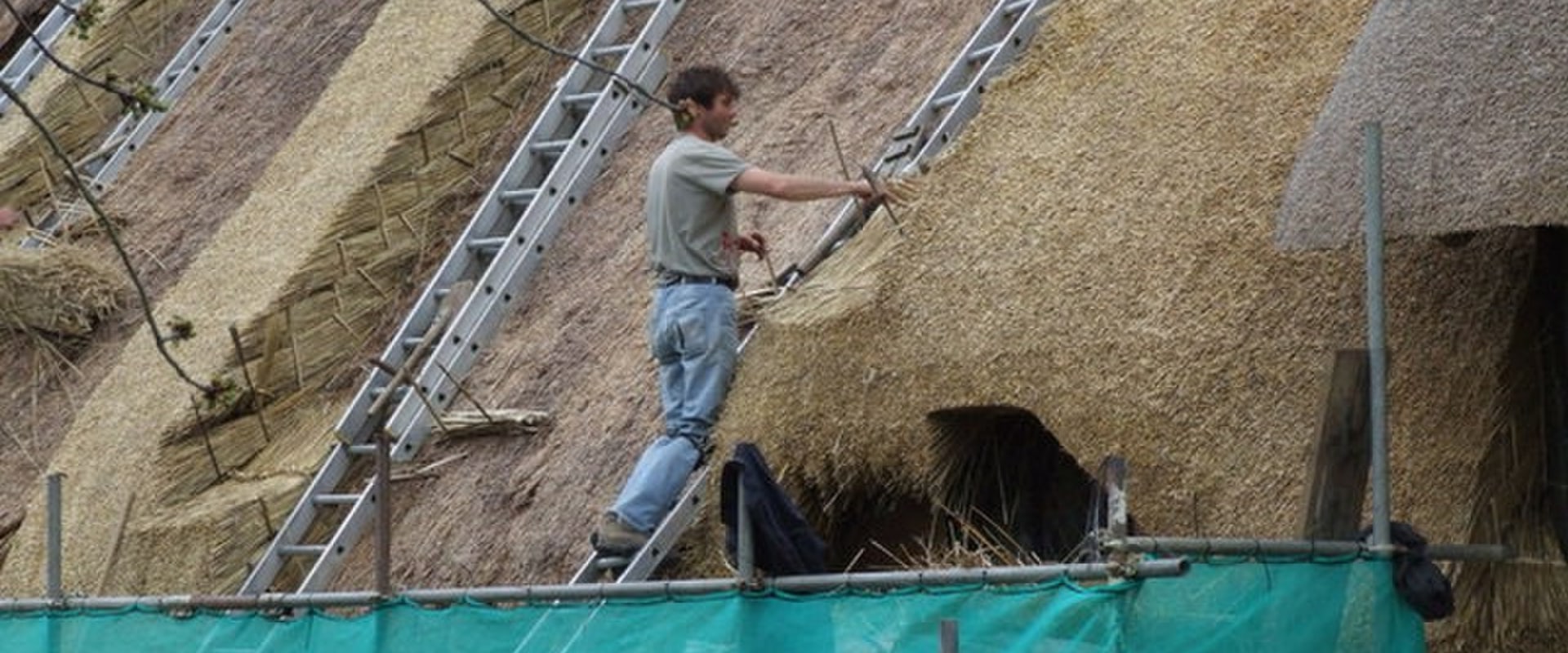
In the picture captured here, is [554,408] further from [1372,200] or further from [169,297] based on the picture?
[1372,200]

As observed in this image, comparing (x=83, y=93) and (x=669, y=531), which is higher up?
(x=669, y=531)

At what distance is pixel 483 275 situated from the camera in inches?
528

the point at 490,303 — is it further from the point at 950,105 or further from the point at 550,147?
the point at 950,105

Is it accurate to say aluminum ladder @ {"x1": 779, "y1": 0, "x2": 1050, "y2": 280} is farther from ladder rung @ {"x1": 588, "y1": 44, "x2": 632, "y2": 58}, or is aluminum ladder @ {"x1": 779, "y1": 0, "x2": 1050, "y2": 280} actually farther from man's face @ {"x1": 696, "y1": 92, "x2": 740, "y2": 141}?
ladder rung @ {"x1": 588, "y1": 44, "x2": 632, "y2": 58}

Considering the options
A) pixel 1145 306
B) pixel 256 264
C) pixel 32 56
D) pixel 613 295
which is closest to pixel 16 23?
pixel 32 56

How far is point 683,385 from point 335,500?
213cm

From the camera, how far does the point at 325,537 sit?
12773 millimetres

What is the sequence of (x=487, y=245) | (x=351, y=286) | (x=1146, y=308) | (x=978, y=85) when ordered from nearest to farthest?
(x=1146, y=308) < (x=978, y=85) < (x=487, y=245) < (x=351, y=286)

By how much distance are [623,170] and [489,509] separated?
1837 millimetres

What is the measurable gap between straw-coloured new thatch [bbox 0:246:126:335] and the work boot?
4.86 metres

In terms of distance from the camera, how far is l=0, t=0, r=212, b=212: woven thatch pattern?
54.0 feet

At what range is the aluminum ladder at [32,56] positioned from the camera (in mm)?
17578

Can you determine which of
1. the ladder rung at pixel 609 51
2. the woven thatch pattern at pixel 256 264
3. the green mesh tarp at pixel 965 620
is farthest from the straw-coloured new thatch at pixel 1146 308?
the woven thatch pattern at pixel 256 264

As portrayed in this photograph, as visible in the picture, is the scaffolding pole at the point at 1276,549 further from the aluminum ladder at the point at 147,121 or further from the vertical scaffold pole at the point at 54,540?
the aluminum ladder at the point at 147,121
